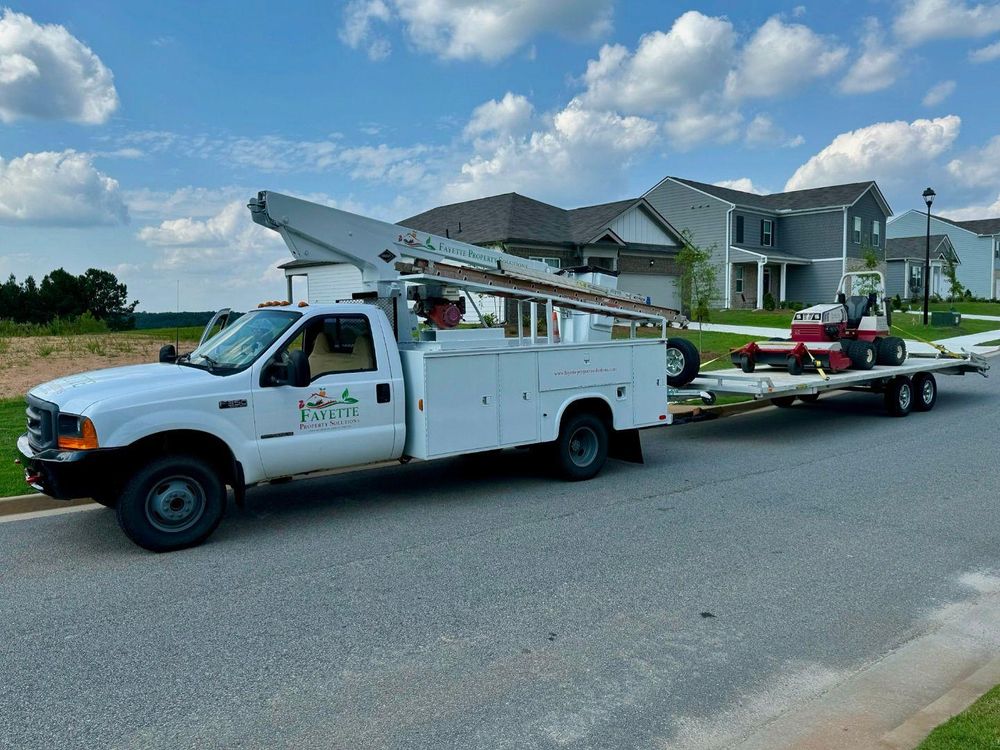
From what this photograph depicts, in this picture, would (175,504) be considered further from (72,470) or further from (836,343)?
(836,343)

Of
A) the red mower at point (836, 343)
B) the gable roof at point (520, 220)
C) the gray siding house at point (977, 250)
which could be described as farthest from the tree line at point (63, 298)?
the gray siding house at point (977, 250)

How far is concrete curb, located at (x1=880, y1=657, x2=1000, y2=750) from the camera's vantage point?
345 cm

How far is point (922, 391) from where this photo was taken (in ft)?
45.0

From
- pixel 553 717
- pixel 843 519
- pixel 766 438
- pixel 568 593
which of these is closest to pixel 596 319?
pixel 766 438

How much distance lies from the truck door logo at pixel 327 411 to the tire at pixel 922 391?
10382 mm

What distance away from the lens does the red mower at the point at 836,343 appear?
487 inches

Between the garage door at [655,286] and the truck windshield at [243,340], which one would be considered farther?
the garage door at [655,286]

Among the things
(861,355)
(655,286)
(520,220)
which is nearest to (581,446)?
(861,355)

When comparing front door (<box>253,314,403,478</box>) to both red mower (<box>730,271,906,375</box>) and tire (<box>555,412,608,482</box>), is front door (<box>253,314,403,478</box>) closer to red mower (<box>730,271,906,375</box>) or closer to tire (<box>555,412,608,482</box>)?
tire (<box>555,412,608,482</box>)

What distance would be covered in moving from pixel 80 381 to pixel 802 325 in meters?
10.5

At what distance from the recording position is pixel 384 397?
299 inches

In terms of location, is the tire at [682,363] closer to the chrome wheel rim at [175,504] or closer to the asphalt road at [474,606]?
the asphalt road at [474,606]

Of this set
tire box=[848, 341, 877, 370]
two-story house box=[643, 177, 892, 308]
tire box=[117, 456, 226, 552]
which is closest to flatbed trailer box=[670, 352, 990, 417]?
tire box=[848, 341, 877, 370]

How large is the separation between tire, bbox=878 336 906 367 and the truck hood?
35.9 feet
